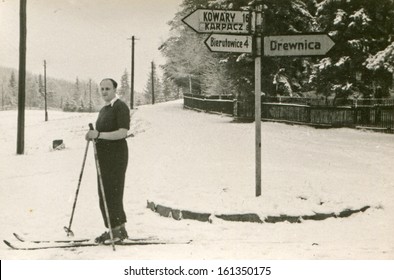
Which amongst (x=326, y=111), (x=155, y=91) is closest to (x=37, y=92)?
(x=155, y=91)

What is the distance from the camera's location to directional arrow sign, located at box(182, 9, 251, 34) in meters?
6.56

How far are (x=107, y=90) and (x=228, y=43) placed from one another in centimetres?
183

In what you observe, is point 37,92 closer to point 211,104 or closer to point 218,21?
point 211,104

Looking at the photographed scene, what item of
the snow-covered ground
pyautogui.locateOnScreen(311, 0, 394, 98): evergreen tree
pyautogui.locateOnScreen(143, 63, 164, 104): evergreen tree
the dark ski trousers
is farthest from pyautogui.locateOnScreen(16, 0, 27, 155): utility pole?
pyautogui.locateOnScreen(143, 63, 164, 104): evergreen tree

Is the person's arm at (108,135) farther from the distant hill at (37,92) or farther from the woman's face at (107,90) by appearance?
the distant hill at (37,92)

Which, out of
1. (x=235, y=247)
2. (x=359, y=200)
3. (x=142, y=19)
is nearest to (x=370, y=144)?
(x=359, y=200)

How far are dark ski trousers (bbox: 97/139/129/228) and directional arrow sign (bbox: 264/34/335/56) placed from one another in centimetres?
245

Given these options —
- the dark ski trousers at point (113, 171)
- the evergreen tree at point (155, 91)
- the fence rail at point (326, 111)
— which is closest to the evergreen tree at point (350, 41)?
the fence rail at point (326, 111)

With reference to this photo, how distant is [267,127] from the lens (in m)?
18.9

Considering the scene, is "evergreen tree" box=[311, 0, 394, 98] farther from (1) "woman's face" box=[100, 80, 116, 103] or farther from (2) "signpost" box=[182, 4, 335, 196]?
(1) "woman's face" box=[100, 80, 116, 103]

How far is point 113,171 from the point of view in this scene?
577 centimetres

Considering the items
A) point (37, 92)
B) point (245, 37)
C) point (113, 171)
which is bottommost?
point (113, 171)

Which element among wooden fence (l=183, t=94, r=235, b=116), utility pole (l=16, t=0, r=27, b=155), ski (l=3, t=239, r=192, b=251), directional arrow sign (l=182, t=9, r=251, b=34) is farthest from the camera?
wooden fence (l=183, t=94, r=235, b=116)

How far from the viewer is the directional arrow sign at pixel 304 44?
6629 mm
